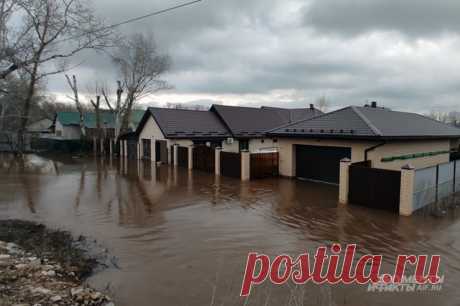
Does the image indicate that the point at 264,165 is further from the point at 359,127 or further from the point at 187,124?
the point at 187,124

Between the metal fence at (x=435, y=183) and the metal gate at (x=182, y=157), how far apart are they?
44.9ft

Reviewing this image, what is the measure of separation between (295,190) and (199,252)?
24.4 feet

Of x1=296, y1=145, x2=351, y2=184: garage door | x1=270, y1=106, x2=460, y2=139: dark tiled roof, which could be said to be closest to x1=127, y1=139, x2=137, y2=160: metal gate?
x1=270, y1=106, x2=460, y2=139: dark tiled roof

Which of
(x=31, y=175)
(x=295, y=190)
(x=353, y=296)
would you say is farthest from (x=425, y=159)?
(x=31, y=175)

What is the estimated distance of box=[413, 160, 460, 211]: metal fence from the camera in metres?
9.73

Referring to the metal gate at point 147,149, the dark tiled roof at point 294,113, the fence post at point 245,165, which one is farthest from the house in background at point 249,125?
the fence post at point 245,165

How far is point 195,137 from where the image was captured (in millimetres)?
22688

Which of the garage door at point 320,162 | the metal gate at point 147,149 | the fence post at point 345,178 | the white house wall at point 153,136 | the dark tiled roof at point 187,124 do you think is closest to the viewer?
the fence post at point 345,178

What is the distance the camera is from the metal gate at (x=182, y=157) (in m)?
20.5

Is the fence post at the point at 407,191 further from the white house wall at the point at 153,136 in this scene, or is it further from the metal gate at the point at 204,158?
the white house wall at the point at 153,136

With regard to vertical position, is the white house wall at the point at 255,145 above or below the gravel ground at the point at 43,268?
above

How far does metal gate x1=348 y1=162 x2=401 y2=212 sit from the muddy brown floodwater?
500 millimetres

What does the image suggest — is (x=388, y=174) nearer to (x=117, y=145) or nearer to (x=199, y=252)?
(x=199, y=252)

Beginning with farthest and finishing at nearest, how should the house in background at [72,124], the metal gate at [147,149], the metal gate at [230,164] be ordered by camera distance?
the house in background at [72,124], the metal gate at [147,149], the metal gate at [230,164]
